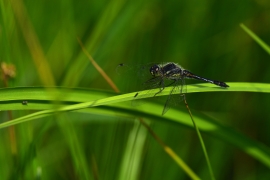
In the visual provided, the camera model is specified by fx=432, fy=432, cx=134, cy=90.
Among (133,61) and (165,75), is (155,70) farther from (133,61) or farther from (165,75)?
(133,61)

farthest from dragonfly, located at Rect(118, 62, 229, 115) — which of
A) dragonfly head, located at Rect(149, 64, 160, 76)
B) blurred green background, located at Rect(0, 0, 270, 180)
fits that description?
blurred green background, located at Rect(0, 0, 270, 180)

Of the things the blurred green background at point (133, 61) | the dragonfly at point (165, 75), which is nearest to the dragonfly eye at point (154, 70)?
the dragonfly at point (165, 75)

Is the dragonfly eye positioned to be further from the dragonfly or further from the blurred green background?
the blurred green background

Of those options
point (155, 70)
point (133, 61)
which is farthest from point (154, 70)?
point (133, 61)

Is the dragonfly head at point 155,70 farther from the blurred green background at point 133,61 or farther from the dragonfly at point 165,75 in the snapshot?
the blurred green background at point 133,61

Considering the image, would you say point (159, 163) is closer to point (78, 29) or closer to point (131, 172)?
point (131, 172)

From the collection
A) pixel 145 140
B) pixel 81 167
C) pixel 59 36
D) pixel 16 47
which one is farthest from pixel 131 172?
pixel 59 36

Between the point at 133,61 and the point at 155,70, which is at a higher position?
the point at 133,61

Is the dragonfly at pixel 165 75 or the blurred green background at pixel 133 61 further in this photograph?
the dragonfly at pixel 165 75
